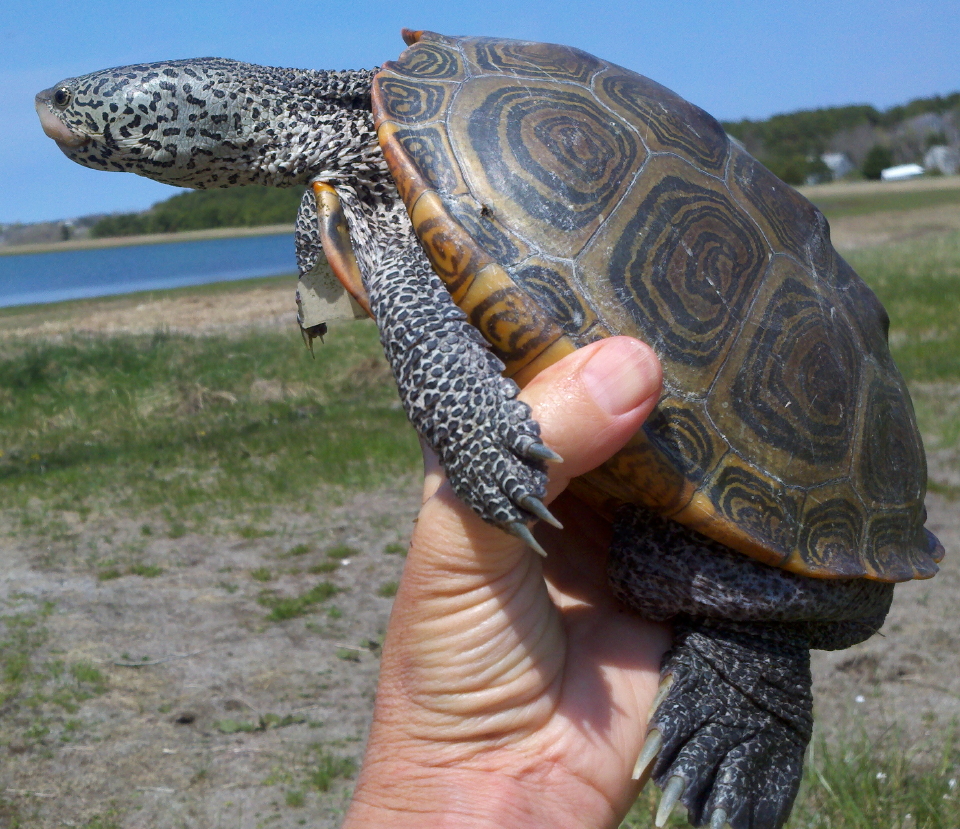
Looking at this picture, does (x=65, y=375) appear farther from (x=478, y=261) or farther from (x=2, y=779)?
(x=478, y=261)

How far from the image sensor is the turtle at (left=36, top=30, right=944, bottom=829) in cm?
177

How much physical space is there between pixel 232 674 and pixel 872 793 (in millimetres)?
2852

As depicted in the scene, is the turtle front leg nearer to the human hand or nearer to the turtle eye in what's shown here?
the human hand

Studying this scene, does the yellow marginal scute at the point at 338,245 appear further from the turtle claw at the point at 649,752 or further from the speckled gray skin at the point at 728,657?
the turtle claw at the point at 649,752

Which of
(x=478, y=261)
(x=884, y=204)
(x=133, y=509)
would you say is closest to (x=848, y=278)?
(x=478, y=261)

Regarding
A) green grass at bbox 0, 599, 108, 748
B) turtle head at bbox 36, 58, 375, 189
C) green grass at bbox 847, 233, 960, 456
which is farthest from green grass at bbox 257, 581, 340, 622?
green grass at bbox 847, 233, 960, 456

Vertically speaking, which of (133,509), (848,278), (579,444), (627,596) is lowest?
(133,509)

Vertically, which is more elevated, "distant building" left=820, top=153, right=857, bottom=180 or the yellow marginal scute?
the yellow marginal scute

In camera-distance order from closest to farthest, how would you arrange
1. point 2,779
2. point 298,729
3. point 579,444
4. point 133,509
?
point 579,444 → point 2,779 → point 298,729 → point 133,509

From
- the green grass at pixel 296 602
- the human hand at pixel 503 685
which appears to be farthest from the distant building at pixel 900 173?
the human hand at pixel 503 685

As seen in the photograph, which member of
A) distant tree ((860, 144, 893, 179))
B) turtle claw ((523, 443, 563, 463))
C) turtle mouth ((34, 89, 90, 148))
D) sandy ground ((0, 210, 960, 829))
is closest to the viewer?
turtle claw ((523, 443, 563, 463))

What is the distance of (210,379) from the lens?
9.64 meters

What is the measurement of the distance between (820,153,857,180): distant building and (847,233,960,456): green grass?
72.0 metres

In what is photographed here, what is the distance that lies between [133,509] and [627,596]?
5174mm
